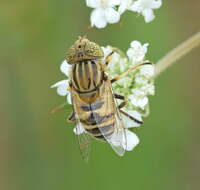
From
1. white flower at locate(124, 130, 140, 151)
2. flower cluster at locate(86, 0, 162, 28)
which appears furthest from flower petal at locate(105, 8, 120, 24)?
white flower at locate(124, 130, 140, 151)

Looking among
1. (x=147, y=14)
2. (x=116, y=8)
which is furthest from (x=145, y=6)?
(x=116, y=8)

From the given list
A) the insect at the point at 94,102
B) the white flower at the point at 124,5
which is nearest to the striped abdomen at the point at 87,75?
the insect at the point at 94,102

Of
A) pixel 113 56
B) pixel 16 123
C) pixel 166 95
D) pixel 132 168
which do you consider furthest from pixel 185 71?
pixel 113 56

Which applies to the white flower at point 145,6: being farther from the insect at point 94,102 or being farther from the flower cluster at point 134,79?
the insect at point 94,102

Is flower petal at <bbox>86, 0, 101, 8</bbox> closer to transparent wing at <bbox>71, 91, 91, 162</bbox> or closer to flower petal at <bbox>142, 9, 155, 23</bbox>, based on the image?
flower petal at <bbox>142, 9, 155, 23</bbox>

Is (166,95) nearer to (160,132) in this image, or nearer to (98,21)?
(160,132)

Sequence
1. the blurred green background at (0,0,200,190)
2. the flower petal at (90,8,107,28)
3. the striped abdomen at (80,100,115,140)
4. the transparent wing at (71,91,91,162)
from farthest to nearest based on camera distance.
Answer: the blurred green background at (0,0,200,190) → the flower petal at (90,8,107,28) → the transparent wing at (71,91,91,162) → the striped abdomen at (80,100,115,140)
